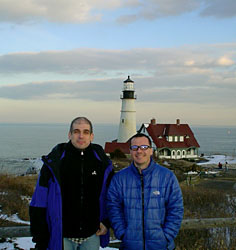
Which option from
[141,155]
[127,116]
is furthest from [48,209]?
[127,116]

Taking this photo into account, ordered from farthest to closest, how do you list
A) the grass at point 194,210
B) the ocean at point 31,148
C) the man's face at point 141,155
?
1. the ocean at point 31,148
2. the grass at point 194,210
3. the man's face at point 141,155

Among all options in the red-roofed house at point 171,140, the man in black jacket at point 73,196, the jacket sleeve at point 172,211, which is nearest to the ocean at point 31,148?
the man in black jacket at point 73,196

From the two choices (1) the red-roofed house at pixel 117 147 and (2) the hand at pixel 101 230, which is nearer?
(2) the hand at pixel 101 230

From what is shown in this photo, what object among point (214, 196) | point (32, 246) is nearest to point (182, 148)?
point (214, 196)

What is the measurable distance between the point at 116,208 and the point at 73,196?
1.49 ft

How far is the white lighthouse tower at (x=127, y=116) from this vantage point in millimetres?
35625

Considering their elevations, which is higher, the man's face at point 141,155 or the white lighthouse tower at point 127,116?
the white lighthouse tower at point 127,116

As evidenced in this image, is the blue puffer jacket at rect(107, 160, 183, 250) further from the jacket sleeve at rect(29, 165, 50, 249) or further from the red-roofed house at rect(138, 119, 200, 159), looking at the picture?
the red-roofed house at rect(138, 119, 200, 159)

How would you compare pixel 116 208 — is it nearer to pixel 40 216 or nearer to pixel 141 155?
pixel 141 155

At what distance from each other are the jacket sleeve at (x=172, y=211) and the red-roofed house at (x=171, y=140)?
3189cm

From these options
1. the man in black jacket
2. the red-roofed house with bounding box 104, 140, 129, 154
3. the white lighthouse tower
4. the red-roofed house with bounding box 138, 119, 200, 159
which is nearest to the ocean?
the red-roofed house with bounding box 104, 140, 129, 154

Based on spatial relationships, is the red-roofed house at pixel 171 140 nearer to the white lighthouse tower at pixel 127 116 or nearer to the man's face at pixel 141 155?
the white lighthouse tower at pixel 127 116

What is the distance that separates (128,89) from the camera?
118ft

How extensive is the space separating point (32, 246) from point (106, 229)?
1.86m
